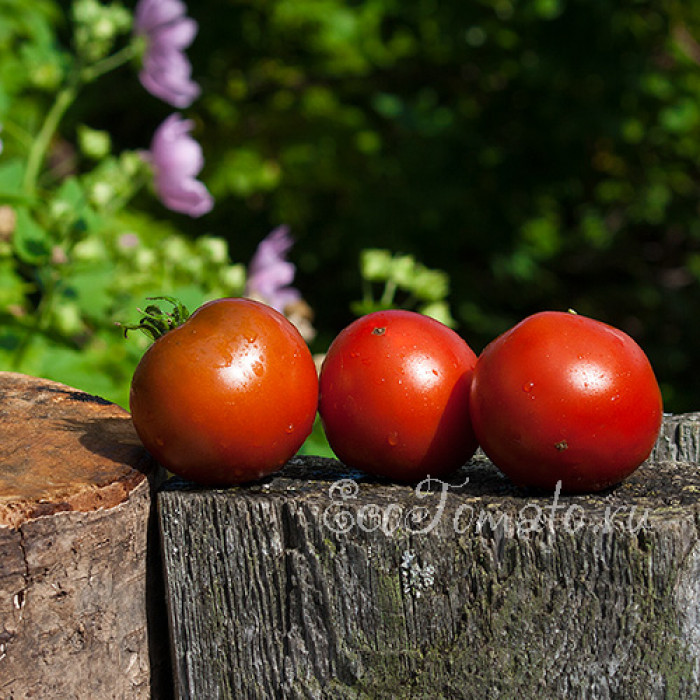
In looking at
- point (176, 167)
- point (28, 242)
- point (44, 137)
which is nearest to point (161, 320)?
point (28, 242)

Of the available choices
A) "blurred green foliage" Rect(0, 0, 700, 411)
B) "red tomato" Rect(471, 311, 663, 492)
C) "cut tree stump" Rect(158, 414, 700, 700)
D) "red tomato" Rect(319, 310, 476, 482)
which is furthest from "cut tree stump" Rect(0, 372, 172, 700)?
"blurred green foliage" Rect(0, 0, 700, 411)

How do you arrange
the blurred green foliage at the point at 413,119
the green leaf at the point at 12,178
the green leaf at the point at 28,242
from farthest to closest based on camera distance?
the blurred green foliage at the point at 413,119
the green leaf at the point at 12,178
the green leaf at the point at 28,242

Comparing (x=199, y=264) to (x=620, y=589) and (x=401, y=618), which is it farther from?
(x=620, y=589)

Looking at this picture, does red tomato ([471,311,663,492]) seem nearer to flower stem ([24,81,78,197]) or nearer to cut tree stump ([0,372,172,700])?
cut tree stump ([0,372,172,700])

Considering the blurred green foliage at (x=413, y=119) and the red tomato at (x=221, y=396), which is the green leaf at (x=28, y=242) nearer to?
the red tomato at (x=221, y=396)

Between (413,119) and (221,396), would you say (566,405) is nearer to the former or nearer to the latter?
(221,396)

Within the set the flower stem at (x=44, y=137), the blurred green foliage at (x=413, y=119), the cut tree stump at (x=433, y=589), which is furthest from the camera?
the blurred green foliage at (x=413, y=119)

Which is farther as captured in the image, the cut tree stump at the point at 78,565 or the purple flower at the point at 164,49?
the purple flower at the point at 164,49

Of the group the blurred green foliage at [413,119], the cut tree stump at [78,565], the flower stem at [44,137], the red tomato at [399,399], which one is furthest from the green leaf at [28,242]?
the blurred green foliage at [413,119]
